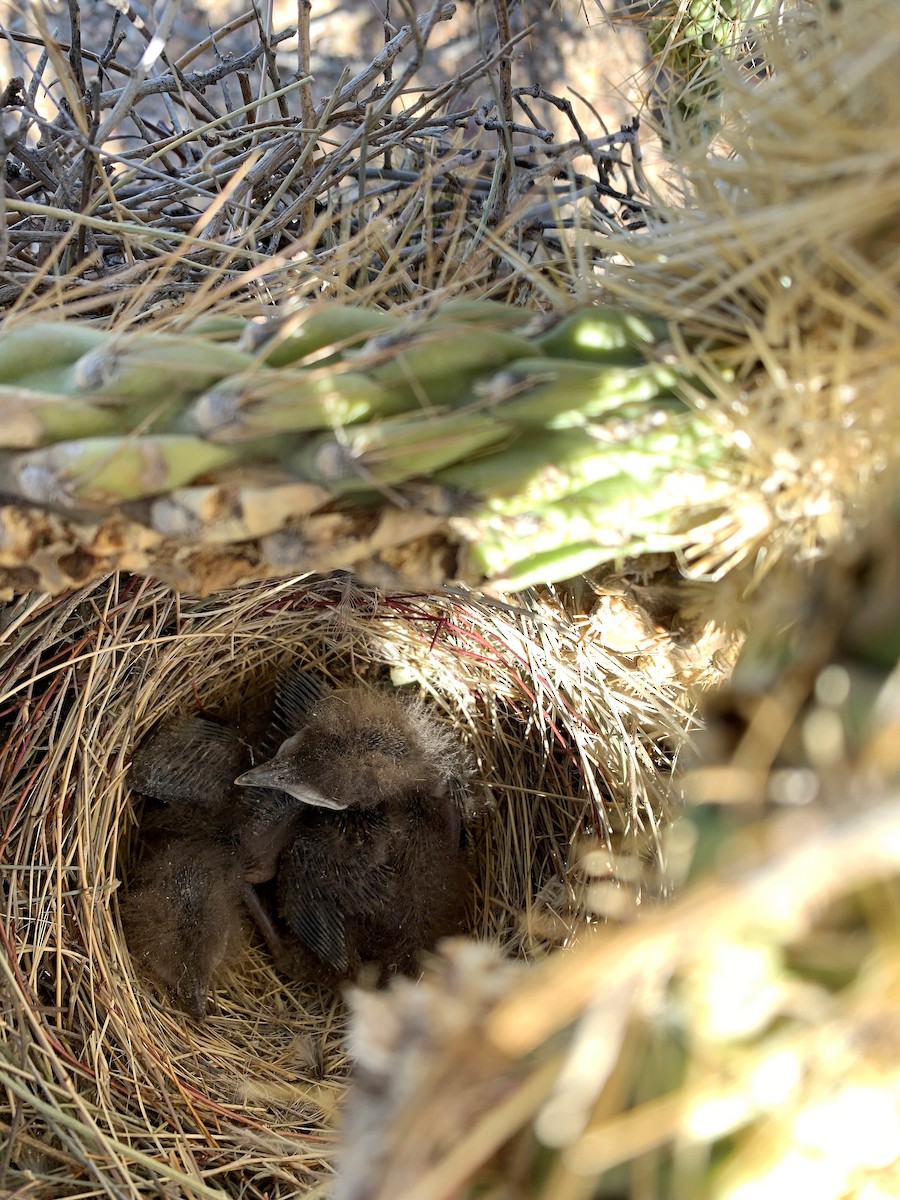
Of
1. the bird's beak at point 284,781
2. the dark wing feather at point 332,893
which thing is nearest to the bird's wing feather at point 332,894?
the dark wing feather at point 332,893

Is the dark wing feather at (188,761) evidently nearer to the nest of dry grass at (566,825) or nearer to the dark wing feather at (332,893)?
the nest of dry grass at (566,825)

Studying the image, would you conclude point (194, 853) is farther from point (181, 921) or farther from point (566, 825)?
point (566, 825)

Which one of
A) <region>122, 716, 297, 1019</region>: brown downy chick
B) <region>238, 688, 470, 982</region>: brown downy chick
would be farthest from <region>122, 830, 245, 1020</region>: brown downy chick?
<region>238, 688, 470, 982</region>: brown downy chick

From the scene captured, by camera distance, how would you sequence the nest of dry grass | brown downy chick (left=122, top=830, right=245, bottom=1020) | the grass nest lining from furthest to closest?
1. brown downy chick (left=122, top=830, right=245, bottom=1020)
2. the grass nest lining
3. the nest of dry grass

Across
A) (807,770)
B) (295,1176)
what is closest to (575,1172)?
(807,770)

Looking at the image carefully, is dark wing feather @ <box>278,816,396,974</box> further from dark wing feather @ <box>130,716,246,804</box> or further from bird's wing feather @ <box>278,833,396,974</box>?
dark wing feather @ <box>130,716,246,804</box>
